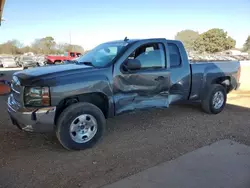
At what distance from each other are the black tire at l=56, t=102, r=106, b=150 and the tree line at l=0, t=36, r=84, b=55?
5581cm

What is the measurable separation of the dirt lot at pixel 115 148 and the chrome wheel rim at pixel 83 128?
0.23 metres

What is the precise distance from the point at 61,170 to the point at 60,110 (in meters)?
1.07

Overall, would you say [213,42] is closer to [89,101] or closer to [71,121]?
[89,101]

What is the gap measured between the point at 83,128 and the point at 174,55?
2.59m

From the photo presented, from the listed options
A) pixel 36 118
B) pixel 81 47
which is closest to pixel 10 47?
pixel 81 47

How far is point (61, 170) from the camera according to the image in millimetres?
3646

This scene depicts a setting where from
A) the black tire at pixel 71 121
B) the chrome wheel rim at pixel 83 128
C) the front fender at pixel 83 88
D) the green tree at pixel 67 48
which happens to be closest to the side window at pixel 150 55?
the front fender at pixel 83 88

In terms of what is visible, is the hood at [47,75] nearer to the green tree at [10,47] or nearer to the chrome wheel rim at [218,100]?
the chrome wheel rim at [218,100]

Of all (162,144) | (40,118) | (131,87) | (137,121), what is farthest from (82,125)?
(137,121)

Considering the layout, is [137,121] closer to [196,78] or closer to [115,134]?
[115,134]

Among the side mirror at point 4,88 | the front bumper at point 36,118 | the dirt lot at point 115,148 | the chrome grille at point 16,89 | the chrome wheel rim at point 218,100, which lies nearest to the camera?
the dirt lot at point 115,148

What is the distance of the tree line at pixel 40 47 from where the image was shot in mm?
58562

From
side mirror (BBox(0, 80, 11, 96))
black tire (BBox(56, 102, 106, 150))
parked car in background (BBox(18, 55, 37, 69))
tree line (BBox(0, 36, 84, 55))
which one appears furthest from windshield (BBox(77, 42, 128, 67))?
tree line (BBox(0, 36, 84, 55))

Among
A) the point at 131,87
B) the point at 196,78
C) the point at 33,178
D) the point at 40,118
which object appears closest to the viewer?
the point at 33,178
